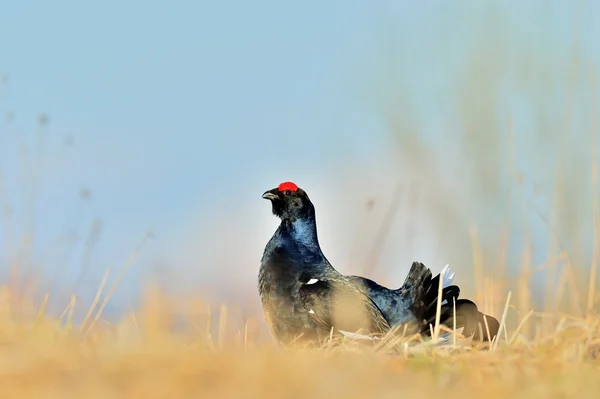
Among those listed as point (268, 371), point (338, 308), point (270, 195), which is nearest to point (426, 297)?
point (338, 308)

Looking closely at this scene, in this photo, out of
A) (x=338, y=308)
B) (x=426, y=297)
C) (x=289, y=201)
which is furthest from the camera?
(x=289, y=201)

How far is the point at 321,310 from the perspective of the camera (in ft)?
16.7

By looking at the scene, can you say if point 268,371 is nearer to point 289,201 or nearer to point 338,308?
point 338,308

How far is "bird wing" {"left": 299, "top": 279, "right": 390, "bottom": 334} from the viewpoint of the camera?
16.7ft

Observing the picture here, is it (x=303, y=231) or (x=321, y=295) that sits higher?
(x=303, y=231)

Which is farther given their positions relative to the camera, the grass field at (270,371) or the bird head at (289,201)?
the bird head at (289,201)

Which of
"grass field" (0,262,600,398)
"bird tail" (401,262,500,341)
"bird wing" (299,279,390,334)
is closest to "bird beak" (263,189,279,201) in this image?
"bird wing" (299,279,390,334)

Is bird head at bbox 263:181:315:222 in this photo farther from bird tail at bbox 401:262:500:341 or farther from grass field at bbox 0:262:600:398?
grass field at bbox 0:262:600:398

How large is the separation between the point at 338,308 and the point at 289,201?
0.89 meters

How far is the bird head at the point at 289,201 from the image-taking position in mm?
5711

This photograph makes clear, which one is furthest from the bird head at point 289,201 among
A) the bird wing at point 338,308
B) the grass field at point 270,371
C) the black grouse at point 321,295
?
the grass field at point 270,371

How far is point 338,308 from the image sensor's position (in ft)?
16.8

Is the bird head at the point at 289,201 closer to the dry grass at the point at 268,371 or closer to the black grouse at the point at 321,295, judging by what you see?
the black grouse at the point at 321,295

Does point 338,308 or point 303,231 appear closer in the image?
point 338,308
